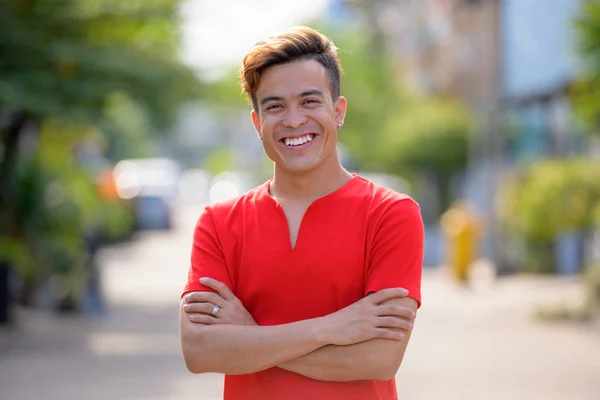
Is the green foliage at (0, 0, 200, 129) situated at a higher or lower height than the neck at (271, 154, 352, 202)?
higher

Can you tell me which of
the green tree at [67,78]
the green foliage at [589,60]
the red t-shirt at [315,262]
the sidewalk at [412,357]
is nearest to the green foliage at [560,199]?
the sidewalk at [412,357]

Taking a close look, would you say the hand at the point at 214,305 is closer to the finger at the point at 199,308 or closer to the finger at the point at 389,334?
the finger at the point at 199,308

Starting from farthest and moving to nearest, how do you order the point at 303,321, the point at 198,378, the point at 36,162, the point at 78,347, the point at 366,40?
the point at 366,40
the point at 36,162
the point at 78,347
the point at 198,378
the point at 303,321

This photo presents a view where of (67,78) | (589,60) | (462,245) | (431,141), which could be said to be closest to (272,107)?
(589,60)

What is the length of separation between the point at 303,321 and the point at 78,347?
10.4 meters

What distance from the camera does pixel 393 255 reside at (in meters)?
3.35

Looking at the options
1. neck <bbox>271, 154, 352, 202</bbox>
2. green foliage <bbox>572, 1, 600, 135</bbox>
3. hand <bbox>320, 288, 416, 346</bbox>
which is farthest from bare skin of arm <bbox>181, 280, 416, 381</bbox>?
green foliage <bbox>572, 1, 600, 135</bbox>

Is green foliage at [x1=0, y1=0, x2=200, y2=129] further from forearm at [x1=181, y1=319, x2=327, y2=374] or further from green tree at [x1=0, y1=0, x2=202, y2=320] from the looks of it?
forearm at [x1=181, y1=319, x2=327, y2=374]

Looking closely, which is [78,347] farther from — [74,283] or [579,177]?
[579,177]

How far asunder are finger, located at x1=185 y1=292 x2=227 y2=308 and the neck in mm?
334

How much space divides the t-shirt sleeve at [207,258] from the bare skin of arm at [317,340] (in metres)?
0.04

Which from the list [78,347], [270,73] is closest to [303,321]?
[270,73]

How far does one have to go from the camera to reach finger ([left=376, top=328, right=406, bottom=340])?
336 centimetres

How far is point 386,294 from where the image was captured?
3.34 metres
